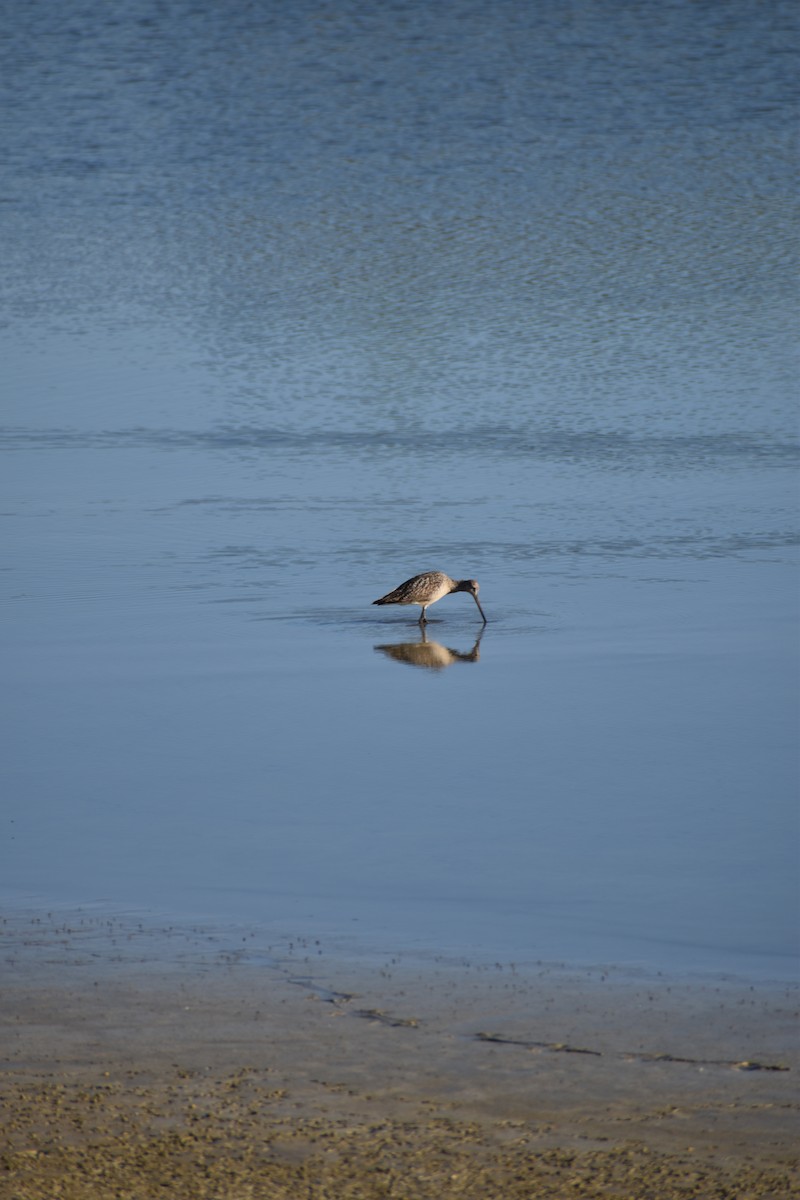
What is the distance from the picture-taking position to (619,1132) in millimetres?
5523

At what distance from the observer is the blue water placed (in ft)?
26.4

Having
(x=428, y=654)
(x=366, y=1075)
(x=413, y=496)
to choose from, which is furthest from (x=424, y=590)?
(x=366, y=1075)

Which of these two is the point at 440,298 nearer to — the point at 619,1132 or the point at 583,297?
the point at 583,297

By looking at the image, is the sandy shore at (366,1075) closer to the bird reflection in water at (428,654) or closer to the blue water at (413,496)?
the blue water at (413,496)

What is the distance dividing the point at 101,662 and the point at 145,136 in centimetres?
2722

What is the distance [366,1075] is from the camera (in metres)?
5.86

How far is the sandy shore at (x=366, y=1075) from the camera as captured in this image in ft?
17.3

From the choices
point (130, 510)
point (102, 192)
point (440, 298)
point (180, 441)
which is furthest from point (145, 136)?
point (130, 510)

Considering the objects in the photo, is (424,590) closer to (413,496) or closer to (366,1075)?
(413,496)

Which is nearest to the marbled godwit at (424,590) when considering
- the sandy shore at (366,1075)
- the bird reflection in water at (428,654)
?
the bird reflection in water at (428,654)

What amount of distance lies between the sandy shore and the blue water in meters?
0.44

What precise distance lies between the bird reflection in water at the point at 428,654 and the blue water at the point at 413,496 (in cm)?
5

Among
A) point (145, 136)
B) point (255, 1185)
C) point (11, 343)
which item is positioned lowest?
point (255, 1185)

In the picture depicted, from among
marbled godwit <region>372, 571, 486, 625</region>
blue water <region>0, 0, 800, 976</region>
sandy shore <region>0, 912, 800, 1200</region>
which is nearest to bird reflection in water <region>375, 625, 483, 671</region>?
blue water <region>0, 0, 800, 976</region>
